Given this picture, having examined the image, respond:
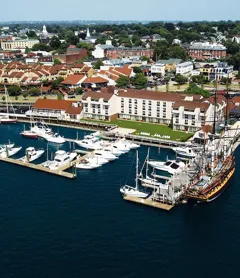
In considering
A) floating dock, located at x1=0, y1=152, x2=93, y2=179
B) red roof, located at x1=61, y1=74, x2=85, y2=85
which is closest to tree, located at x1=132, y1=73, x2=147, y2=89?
red roof, located at x1=61, y1=74, x2=85, y2=85

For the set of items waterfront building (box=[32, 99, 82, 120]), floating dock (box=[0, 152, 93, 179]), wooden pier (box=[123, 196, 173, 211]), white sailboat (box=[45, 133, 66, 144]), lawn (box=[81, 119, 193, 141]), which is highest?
waterfront building (box=[32, 99, 82, 120])

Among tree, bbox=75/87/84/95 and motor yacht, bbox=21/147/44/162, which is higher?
tree, bbox=75/87/84/95

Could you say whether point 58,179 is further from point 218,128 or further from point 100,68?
point 100,68

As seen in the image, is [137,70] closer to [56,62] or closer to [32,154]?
[56,62]

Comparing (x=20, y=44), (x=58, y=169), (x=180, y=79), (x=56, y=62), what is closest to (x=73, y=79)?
(x=180, y=79)

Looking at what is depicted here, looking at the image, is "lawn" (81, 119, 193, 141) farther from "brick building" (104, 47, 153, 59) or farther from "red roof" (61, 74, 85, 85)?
"brick building" (104, 47, 153, 59)

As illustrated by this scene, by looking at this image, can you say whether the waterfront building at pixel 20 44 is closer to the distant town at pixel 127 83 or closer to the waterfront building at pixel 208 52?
the distant town at pixel 127 83

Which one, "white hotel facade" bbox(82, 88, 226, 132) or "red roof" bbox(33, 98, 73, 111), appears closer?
"white hotel facade" bbox(82, 88, 226, 132)
